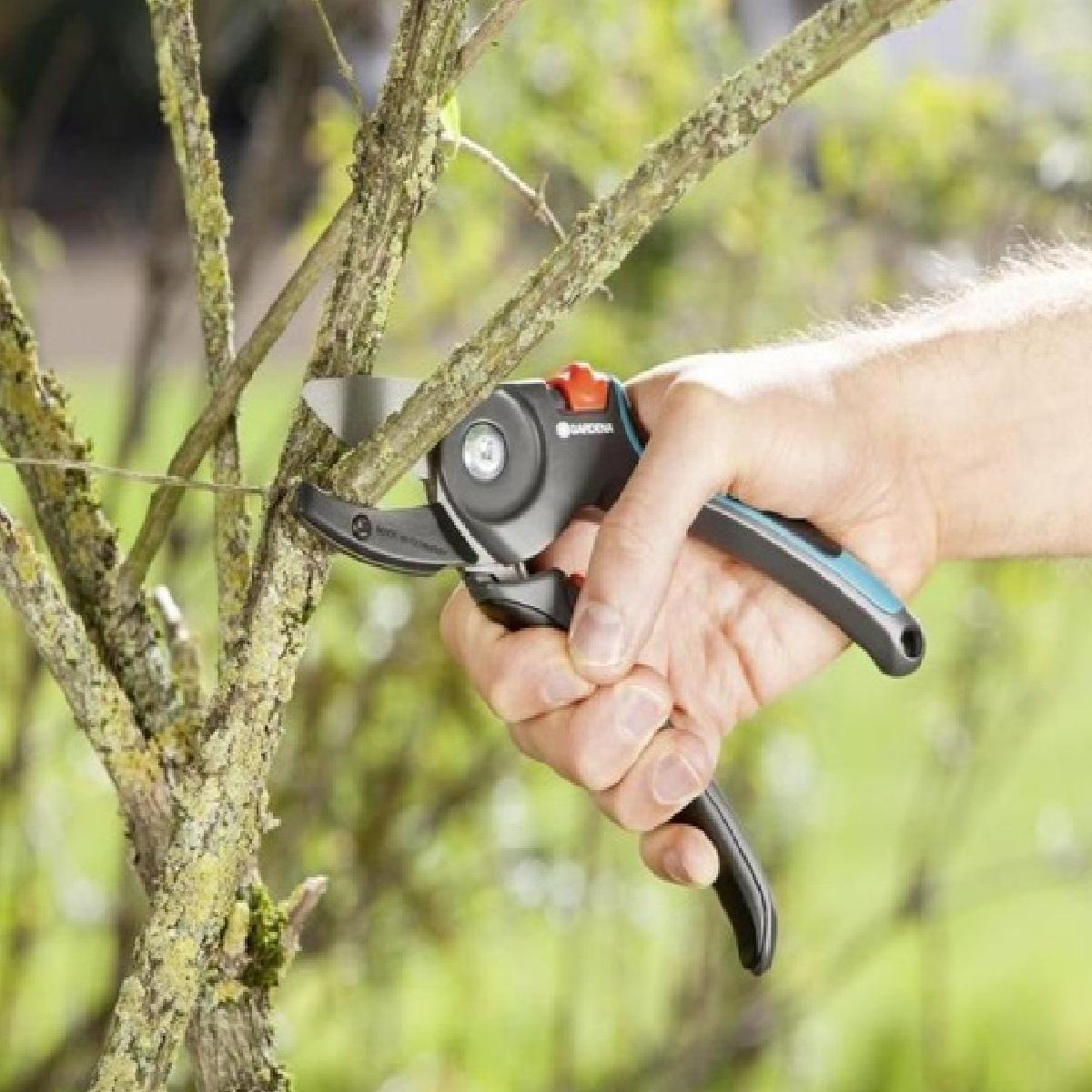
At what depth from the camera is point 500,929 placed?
3.39 metres

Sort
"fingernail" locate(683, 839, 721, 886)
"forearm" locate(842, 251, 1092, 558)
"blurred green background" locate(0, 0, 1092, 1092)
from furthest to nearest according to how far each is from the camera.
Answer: "blurred green background" locate(0, 0, 1092, 1092)
"forearm" locate(842, 251, 1092, 558)
"fingernail" locate(683, 839, 721, 886)

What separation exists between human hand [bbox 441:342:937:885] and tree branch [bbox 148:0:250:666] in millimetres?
211

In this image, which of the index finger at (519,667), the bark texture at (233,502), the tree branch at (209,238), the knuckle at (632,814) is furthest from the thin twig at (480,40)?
the knuckle at (632,814)

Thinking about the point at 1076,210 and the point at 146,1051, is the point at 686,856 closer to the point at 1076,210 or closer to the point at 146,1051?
the point at 146,1051

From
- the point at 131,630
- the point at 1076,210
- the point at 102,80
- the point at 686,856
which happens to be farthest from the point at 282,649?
the point at 102,80

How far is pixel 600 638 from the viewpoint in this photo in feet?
3.78

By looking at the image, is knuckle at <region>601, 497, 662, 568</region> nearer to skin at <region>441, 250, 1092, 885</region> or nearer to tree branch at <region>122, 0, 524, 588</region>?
skin at <region>441, 250, 1092, 885</region>

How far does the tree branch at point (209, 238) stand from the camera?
97 cm

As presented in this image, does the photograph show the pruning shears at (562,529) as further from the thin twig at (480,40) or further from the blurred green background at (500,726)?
the blurred green background at (500,726)

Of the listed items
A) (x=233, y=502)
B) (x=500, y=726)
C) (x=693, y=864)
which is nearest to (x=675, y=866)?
(x=693, y=864)

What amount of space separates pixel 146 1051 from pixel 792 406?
0.54 m

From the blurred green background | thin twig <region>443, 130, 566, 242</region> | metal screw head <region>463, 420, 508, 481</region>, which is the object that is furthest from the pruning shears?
the blurred green background

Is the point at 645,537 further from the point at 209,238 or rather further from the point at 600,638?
the point at 209,238

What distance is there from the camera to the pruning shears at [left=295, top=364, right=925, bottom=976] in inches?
44.0
